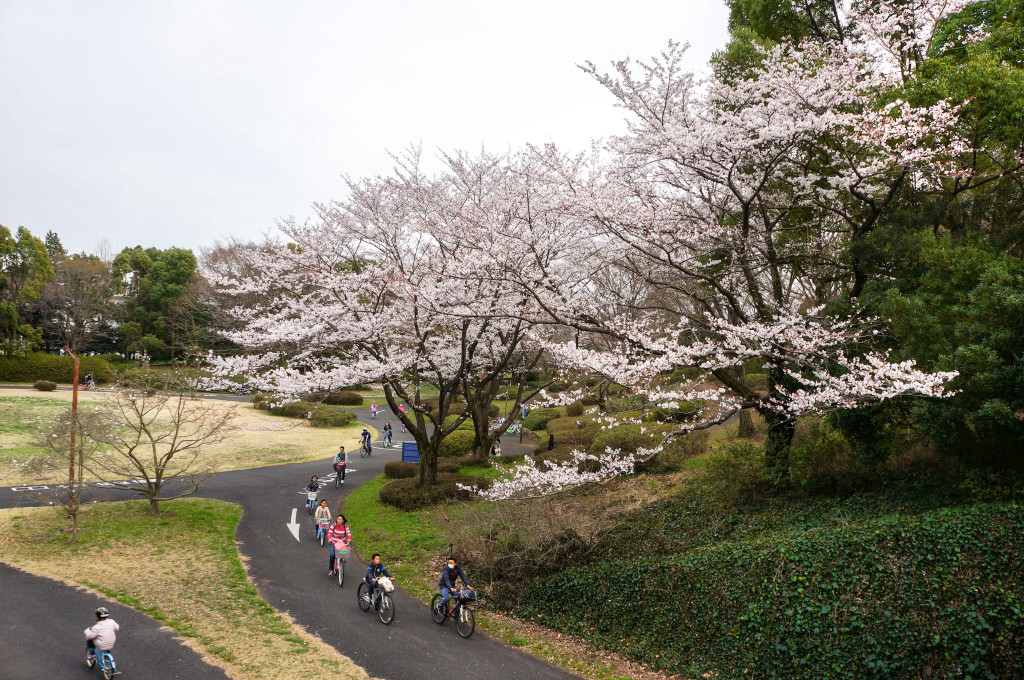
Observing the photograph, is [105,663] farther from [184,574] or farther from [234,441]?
[234,441]

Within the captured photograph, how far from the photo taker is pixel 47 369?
3578 cm

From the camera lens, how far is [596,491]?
14.7 meters

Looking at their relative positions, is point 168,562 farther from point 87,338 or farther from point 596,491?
point 87,338

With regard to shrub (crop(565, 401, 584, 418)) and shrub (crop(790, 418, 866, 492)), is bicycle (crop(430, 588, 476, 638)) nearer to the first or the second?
shrub (crop(790, 418, 866, 492))

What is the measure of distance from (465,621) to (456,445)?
552 inches

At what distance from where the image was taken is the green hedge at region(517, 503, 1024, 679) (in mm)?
6207

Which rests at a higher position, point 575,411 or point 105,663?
point 575,411

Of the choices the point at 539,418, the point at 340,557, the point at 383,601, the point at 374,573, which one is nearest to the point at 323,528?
the point at 340,557

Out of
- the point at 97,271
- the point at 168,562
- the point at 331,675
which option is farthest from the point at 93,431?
the point at 97,271

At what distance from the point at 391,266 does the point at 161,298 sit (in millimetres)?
37196

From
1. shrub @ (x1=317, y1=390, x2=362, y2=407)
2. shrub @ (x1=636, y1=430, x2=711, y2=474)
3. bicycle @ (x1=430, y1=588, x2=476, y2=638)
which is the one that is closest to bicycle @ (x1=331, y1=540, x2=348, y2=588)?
bicycle @ (x1=430, y1=588, x2=476, y2=638)

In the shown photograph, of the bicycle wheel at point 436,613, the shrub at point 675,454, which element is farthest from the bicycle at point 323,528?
the shrub at point 675,454

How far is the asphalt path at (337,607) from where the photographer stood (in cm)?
816

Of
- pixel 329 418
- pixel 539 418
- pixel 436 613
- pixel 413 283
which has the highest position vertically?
pixel 413 283
